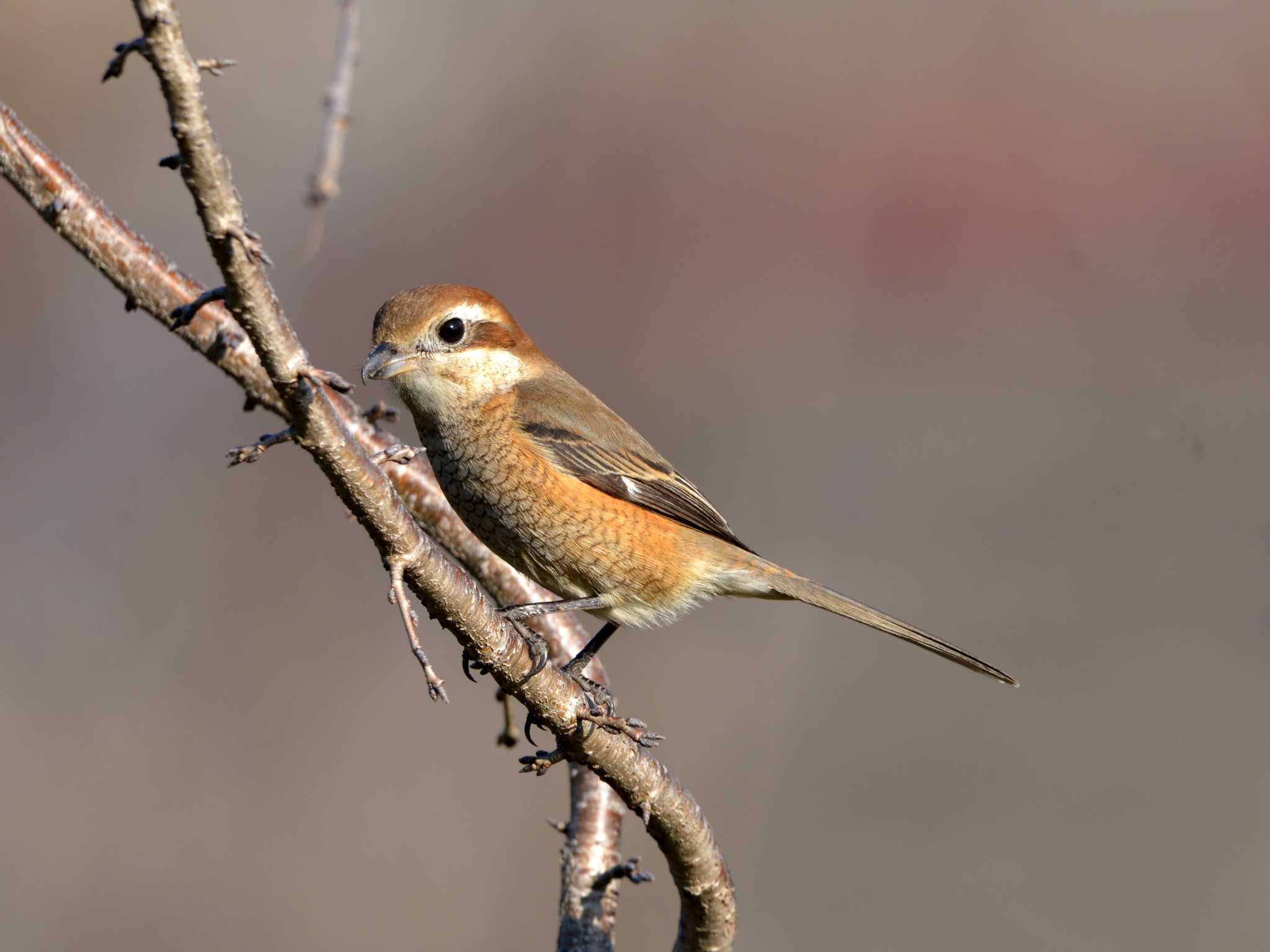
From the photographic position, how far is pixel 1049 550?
672 centimetres

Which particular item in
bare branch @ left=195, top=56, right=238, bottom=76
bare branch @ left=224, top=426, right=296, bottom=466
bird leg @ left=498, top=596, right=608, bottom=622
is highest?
bird leg @ left=498, top=596, right=608, bottom=622

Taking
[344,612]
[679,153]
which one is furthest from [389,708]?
[679,153]

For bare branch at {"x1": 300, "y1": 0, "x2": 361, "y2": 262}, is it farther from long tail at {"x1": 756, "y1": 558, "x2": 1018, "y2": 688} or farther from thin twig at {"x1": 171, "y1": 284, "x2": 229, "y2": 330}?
long tail at {"x1": 756, "y1": 558, "x2": 1018, "y2": 688}

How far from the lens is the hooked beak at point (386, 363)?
2.81 metres

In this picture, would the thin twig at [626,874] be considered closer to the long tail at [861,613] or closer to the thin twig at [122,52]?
the long tail at [861,613]

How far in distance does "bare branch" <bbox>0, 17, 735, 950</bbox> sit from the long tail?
0.57m

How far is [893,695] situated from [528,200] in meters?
4.12

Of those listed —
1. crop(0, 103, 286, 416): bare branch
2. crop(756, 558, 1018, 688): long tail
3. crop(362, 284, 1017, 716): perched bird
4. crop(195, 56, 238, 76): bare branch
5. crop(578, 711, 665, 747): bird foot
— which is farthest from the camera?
crop(756, 558, 1018, 688): long tail

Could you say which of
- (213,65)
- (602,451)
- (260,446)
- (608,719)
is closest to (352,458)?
(260,446)

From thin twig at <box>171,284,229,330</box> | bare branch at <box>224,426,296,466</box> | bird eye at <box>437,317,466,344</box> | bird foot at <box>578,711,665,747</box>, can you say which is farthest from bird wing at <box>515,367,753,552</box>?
thin twig at <box>171,284,229,330</box>

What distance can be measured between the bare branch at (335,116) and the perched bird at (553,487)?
0.88 m

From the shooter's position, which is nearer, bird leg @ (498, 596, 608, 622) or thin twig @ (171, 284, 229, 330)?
thin twig @ (171, 284, 229, 330)

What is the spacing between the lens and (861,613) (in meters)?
3.15

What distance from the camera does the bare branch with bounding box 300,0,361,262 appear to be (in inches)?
75.0
